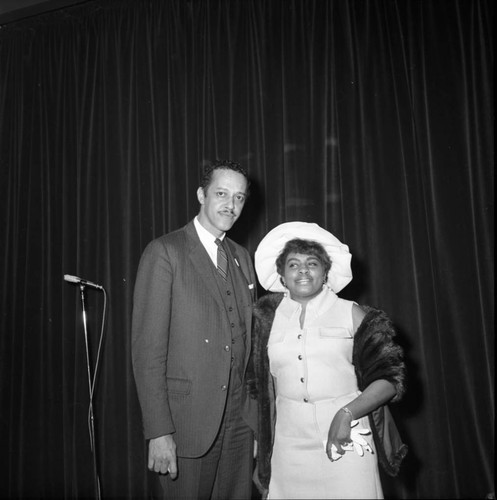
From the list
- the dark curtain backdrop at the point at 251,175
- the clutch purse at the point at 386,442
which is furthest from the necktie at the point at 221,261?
the dark curtain backdrop at the point at 251,175

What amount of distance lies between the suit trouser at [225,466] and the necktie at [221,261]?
0.43m

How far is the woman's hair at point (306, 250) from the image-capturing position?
1929 millimetres

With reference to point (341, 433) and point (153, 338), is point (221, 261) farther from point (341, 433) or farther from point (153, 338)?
point (341, 433)

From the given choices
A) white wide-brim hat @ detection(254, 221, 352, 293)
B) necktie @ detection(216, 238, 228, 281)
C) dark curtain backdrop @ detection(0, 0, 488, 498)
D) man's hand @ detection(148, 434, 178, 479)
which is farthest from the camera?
dark curtain backdrop @ detection(0, 0, 488, 498)

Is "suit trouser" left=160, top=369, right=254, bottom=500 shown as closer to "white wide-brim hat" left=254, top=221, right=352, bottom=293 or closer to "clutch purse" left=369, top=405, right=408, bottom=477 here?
"white wide-brim hat" left=254, top=221, right=352, bottom=293

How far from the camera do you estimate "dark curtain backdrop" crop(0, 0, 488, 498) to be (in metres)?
3.03

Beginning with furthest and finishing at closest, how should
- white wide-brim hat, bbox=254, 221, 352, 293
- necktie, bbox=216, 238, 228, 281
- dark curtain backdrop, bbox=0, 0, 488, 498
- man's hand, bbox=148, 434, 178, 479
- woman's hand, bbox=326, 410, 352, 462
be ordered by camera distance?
dark curtain backdrop, bbox=0, 0, 488, 498 < necktie, bbox=216, 238, 228, 281 < white wide-brim hat, bbox=254, 221, 352, 293 < man's hand, bbox=148, 434, 178, 479 < woman's hand, bbox=326, 410, 352, 462

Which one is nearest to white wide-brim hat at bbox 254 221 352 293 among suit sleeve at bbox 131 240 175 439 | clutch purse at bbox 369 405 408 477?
suit sleeve at bbox 131 240 175 439

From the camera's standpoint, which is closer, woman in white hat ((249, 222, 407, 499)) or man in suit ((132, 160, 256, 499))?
woman in white hat ((249, 222, 407, 499))

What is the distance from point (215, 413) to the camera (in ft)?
6.18

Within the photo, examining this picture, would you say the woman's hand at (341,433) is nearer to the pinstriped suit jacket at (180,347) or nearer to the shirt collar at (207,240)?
the pinstriped suit jacket at (180,347)

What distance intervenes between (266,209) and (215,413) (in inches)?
69.8

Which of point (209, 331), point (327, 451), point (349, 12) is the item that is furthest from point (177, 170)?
point (327, 451)

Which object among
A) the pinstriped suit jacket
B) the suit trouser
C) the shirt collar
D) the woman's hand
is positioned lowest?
the suit trouser
